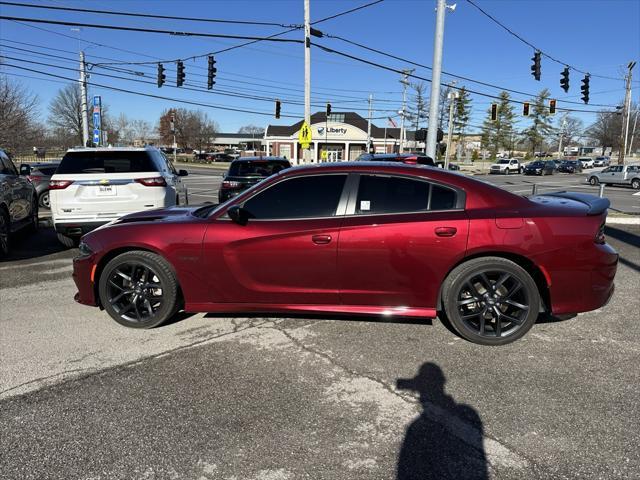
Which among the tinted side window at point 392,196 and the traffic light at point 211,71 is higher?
the traffic light at point 211,71

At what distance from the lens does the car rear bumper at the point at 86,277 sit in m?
4.33

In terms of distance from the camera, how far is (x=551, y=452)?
260 cm

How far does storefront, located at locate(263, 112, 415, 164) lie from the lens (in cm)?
6738

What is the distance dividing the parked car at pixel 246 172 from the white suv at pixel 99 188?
4142 mm

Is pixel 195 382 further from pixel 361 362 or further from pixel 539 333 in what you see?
pixel 539 333

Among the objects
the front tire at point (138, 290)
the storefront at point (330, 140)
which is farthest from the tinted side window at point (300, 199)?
the storefront at point (330, 140)

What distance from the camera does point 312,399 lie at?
10.3ft

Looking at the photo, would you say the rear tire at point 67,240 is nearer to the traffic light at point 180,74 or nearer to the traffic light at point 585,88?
the traffic light at point 180,74

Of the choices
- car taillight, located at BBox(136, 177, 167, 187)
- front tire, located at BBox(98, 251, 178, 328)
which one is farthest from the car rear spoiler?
car taillight, located at BBox(136, 177, 167, 187)

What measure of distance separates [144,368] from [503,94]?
89102 millimetres

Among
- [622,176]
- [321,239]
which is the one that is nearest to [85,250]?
[321,239]

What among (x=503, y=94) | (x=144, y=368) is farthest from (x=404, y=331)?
(x=503, y=94)

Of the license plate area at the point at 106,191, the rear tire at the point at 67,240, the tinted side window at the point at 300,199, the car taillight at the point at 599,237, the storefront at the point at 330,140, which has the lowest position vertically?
the rear tire at the point at 67,240

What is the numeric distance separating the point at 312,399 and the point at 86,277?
2602 millimetres
